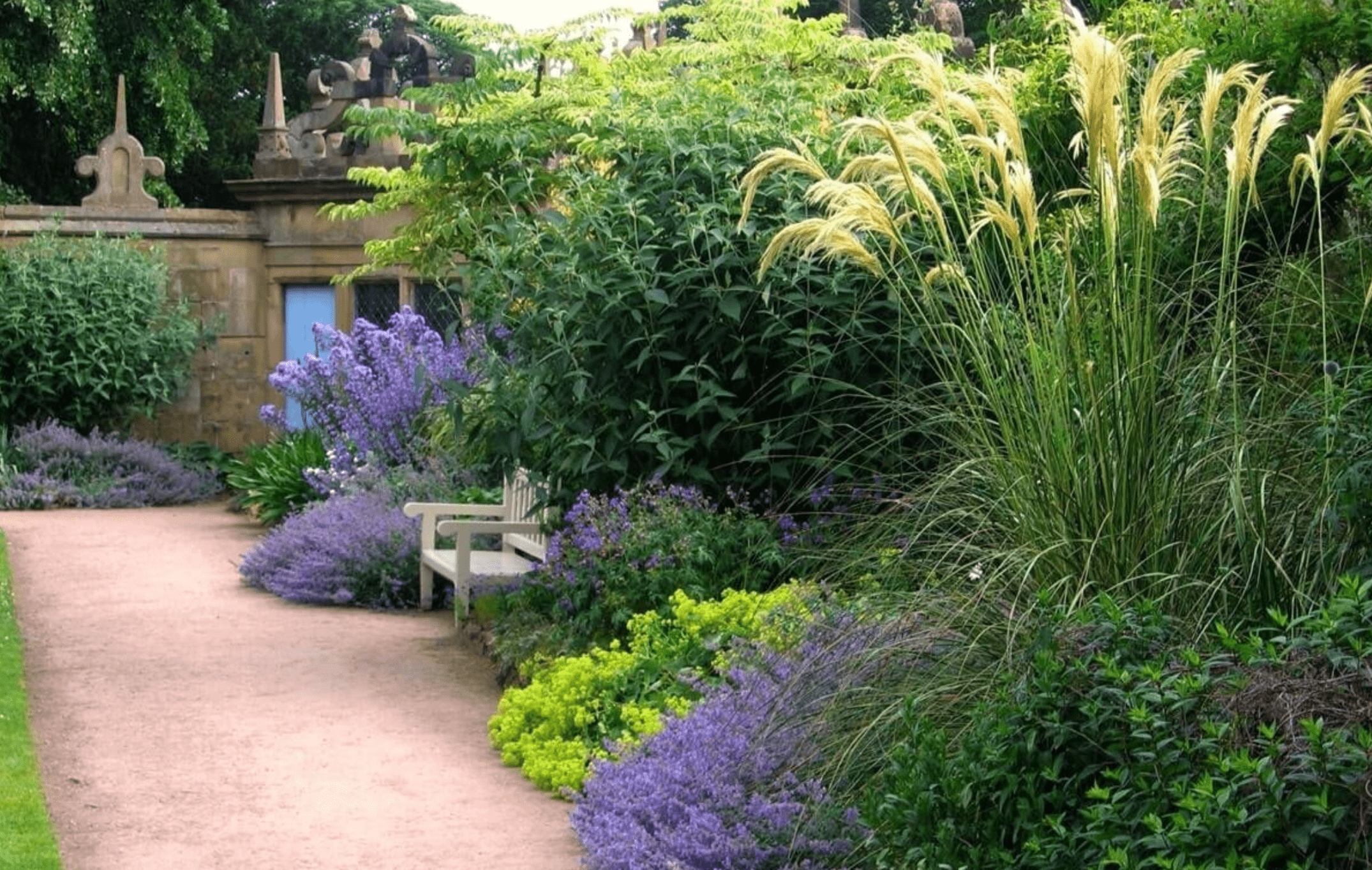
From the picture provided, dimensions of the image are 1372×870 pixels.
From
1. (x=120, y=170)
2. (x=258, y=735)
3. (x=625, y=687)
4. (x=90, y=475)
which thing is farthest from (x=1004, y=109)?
(x=120, y=170)

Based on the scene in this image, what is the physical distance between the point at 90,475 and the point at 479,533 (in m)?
7.33

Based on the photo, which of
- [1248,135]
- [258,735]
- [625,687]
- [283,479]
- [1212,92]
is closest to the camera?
[1248,135]

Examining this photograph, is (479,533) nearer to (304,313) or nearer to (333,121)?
(304,313)

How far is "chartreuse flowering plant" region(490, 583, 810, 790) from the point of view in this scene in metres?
6.09

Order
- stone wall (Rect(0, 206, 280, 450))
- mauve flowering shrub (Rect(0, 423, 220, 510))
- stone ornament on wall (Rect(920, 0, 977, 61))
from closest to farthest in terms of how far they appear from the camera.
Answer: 1. stone ornament on wall (Rect(920, 0, 977, 61))
2. mauve flowering shrub (Rect(0, 423, 220, 510))
3. stone wall (Rect(0, 206, 280, 450))

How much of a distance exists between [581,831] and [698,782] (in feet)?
1.62

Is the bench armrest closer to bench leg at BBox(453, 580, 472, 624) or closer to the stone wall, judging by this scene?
bench leg at BBox(453, 580, 472, 624)

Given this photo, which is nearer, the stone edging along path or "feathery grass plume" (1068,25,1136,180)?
"feathery grass plume" (1068,25,1136,180)

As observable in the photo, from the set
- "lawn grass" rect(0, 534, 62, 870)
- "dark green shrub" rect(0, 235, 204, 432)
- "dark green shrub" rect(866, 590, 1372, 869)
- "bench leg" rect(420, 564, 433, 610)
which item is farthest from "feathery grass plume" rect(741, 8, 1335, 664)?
"dark green shrub" rect(0, 235, 204, 432)

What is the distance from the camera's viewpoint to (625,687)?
257 inches

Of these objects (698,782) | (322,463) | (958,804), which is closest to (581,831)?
(698,782)

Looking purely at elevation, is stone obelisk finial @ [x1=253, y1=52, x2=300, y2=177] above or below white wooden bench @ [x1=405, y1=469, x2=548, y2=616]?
above

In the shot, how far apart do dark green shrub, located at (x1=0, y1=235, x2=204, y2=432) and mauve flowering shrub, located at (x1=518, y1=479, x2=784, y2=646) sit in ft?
32.6

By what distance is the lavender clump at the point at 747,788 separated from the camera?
4.57m
